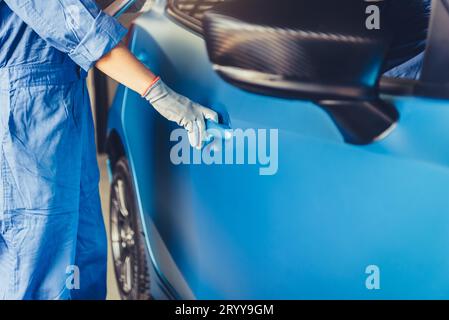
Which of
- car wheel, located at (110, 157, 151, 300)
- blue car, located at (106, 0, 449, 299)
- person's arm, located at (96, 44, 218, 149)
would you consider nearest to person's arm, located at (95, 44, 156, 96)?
person's arm, located at (96, 44, 218, 149)

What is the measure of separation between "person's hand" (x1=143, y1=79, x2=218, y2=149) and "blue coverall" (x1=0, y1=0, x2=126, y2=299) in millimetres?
191

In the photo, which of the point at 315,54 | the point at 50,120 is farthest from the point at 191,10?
the point at 50,120

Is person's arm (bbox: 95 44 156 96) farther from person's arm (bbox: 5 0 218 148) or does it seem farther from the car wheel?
the car wheel

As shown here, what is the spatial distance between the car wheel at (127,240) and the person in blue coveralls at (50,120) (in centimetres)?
27

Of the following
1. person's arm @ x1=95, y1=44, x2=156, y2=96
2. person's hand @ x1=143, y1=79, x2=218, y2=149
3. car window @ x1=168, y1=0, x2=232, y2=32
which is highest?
car window @ x1=168, y1=0, x2=232, y2=32

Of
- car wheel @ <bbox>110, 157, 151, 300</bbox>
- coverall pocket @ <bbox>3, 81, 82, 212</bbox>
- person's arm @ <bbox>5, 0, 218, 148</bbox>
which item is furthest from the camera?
car wheel @ <bbox>110, 157, 151, 300</bbox>

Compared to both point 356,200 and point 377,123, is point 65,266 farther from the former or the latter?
point 377,123

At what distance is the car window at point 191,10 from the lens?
174cm

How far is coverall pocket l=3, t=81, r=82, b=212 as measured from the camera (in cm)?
167

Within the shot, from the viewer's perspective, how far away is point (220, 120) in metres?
1.73

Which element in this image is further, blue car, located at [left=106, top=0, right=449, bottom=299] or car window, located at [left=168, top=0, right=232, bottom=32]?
car window, located at [left=168, top=0, right=232, bottom=32]

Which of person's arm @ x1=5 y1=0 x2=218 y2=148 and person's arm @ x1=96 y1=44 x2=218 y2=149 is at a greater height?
person's arm @ x1=5 y1=0 x2=218 y2=148

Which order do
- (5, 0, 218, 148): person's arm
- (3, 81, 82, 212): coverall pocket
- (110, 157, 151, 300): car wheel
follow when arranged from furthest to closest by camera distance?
(110, 157, 151, 300): car wheel, (3, 81, 82, 212): coverall pocket, (5, 0, 218, 148): person's arm

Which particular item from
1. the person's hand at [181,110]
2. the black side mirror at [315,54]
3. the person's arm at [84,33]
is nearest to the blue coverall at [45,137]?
the person's arm at [84,33]
